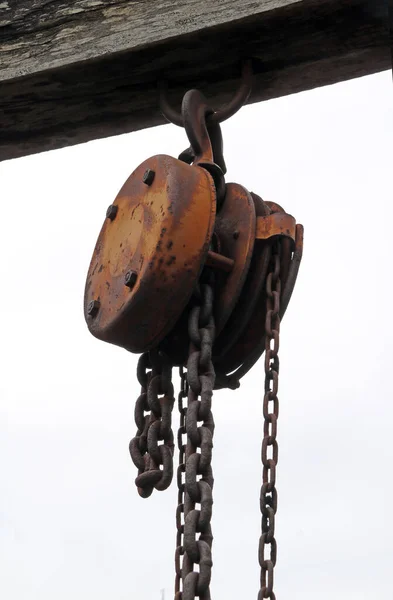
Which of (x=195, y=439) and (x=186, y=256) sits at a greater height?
(x=186, y=256)

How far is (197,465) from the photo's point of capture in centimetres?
211

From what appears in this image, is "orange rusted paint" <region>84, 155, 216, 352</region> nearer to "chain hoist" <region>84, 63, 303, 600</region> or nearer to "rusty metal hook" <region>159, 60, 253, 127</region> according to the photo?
"chain hoist" <region>84, 63, 303, 600</region>

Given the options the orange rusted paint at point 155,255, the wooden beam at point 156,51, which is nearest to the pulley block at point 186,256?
the orange rusted paint at point 155,255

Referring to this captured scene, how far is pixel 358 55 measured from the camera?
251 cm

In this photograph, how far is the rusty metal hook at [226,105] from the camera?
2533mm

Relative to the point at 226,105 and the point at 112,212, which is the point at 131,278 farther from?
the point at 226,105

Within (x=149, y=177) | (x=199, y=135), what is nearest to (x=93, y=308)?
(x=149, y=177)

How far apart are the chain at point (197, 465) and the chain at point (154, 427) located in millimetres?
29

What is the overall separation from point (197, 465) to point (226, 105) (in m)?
0.86

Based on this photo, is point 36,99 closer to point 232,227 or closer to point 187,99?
point 187,99

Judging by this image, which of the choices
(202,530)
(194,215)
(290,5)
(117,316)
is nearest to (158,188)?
(194,215)

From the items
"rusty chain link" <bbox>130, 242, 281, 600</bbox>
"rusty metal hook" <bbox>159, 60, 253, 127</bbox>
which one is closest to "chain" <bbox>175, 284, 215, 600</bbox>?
"rusty chain link" <bbox>130, 242, 281, 600</bbox>

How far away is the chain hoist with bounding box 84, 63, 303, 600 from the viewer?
220 cm

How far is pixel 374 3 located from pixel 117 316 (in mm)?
786
